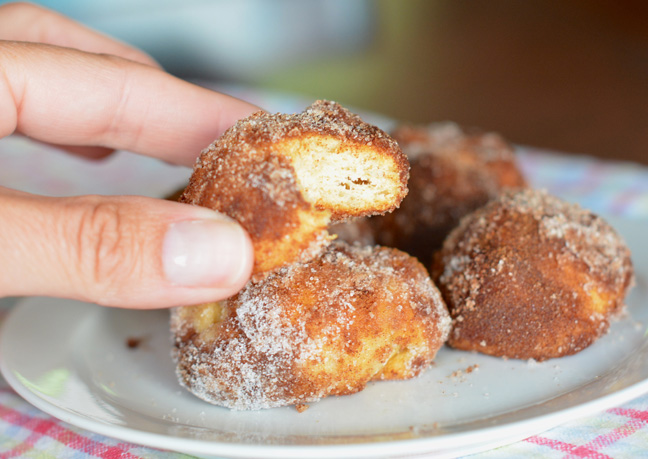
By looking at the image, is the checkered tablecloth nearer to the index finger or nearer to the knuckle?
the knuckle

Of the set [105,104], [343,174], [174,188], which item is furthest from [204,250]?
[174,188]

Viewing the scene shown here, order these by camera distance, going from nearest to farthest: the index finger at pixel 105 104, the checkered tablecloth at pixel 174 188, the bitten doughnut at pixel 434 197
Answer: the checkered tablecloth at pixel 174 188 < the index finger at pixel 105 104 < the bitten doughnut at pixel 434 197

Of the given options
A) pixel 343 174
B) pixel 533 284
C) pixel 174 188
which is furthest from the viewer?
pixel 174 188

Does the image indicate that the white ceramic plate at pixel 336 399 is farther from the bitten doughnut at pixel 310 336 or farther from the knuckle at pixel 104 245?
the knuckle at pixel 104 245

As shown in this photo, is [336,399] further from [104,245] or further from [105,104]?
[105,104]

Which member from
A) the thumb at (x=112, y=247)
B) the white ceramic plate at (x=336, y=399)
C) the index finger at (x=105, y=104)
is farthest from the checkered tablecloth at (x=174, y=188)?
the index finger at (x=105, y=104)

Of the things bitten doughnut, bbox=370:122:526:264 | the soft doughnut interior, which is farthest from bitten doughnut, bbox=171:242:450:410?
bitten doughnut, bbox=370:122:526:264

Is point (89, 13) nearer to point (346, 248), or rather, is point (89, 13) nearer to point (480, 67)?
point (480, 67)
